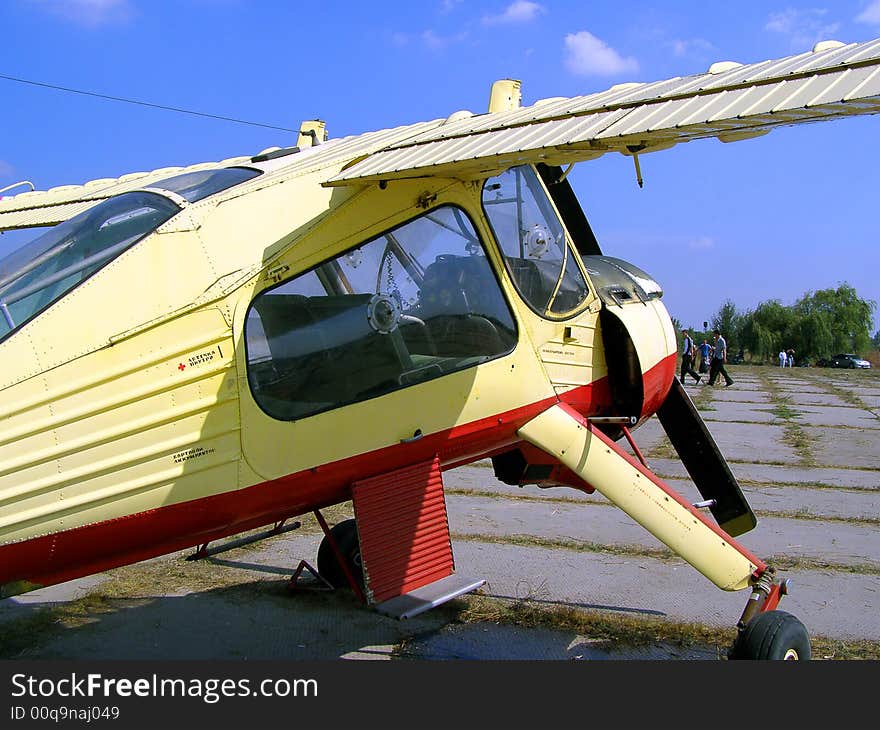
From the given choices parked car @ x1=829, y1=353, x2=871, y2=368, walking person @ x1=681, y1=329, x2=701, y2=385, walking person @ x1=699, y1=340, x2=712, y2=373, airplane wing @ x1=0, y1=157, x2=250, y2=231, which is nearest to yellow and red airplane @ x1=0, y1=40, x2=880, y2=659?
airplane wing @ x1=0, y1=157, x2=250, y2=231

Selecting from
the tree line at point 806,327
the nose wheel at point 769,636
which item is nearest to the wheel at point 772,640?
the nose wheel at point 769,636

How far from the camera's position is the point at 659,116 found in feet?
13.5

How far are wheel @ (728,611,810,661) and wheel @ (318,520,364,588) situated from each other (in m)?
3.27

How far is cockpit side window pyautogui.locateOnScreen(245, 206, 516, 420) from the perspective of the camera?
4.59 m

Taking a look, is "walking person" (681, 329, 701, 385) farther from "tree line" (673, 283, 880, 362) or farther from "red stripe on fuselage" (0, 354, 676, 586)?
"tree line" (673, 283, 880, 362)

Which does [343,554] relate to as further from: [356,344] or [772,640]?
[772,640]

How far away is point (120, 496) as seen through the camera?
4.17 metres

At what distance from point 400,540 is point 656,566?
3.82 m

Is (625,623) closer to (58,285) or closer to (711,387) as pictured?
(58,285)

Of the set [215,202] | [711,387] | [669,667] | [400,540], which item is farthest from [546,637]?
[711,387]

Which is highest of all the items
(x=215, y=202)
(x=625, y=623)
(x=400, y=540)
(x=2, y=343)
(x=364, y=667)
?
(x=215, y=202)

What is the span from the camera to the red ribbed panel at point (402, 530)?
5055 mm

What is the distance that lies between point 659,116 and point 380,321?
6.24 ft

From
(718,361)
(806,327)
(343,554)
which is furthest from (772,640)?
(806,327)
